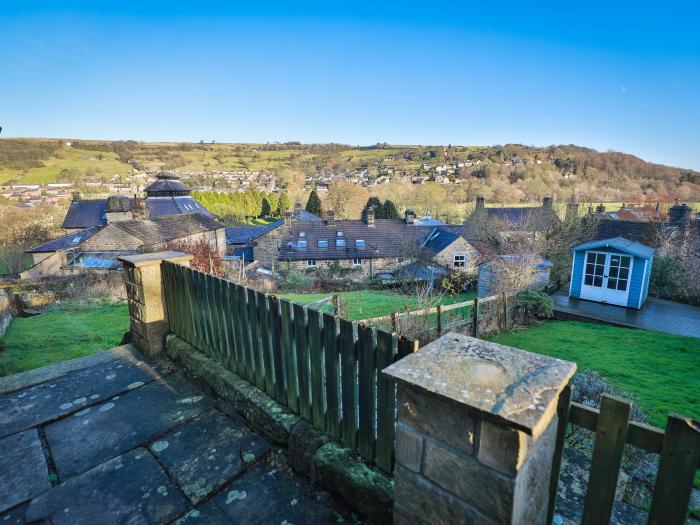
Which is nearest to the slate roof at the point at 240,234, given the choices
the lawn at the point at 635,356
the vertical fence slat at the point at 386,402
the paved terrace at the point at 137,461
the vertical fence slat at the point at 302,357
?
the lawn at the point at 635,356

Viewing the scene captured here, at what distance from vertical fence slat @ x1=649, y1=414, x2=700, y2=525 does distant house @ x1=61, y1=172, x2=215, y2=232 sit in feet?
145

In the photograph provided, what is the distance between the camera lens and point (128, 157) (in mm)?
108125

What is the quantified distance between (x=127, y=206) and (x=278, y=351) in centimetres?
4479

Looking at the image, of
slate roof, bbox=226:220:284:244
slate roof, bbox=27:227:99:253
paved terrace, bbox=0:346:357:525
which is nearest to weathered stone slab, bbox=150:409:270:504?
paved terrace, bbox=0:346:357:525

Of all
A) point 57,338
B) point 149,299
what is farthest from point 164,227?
point 149,299

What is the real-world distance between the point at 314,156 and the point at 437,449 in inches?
5023

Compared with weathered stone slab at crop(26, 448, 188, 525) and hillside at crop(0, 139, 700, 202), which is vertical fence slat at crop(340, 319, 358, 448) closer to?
weathered stone slab at crop(26, 448, 188, 525)

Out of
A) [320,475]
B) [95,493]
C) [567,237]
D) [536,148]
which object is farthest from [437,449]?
[536,148]

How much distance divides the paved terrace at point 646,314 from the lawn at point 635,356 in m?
0.71

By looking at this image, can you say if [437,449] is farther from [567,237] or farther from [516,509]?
[567,237]

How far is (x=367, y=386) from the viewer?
2.43 m

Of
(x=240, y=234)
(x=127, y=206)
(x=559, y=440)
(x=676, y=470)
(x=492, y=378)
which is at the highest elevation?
(x=492, y=378)

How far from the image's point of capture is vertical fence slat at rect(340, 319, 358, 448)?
8.21 feet

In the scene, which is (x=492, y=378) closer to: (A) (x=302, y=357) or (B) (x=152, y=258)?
(A) (x=302, y=357)
